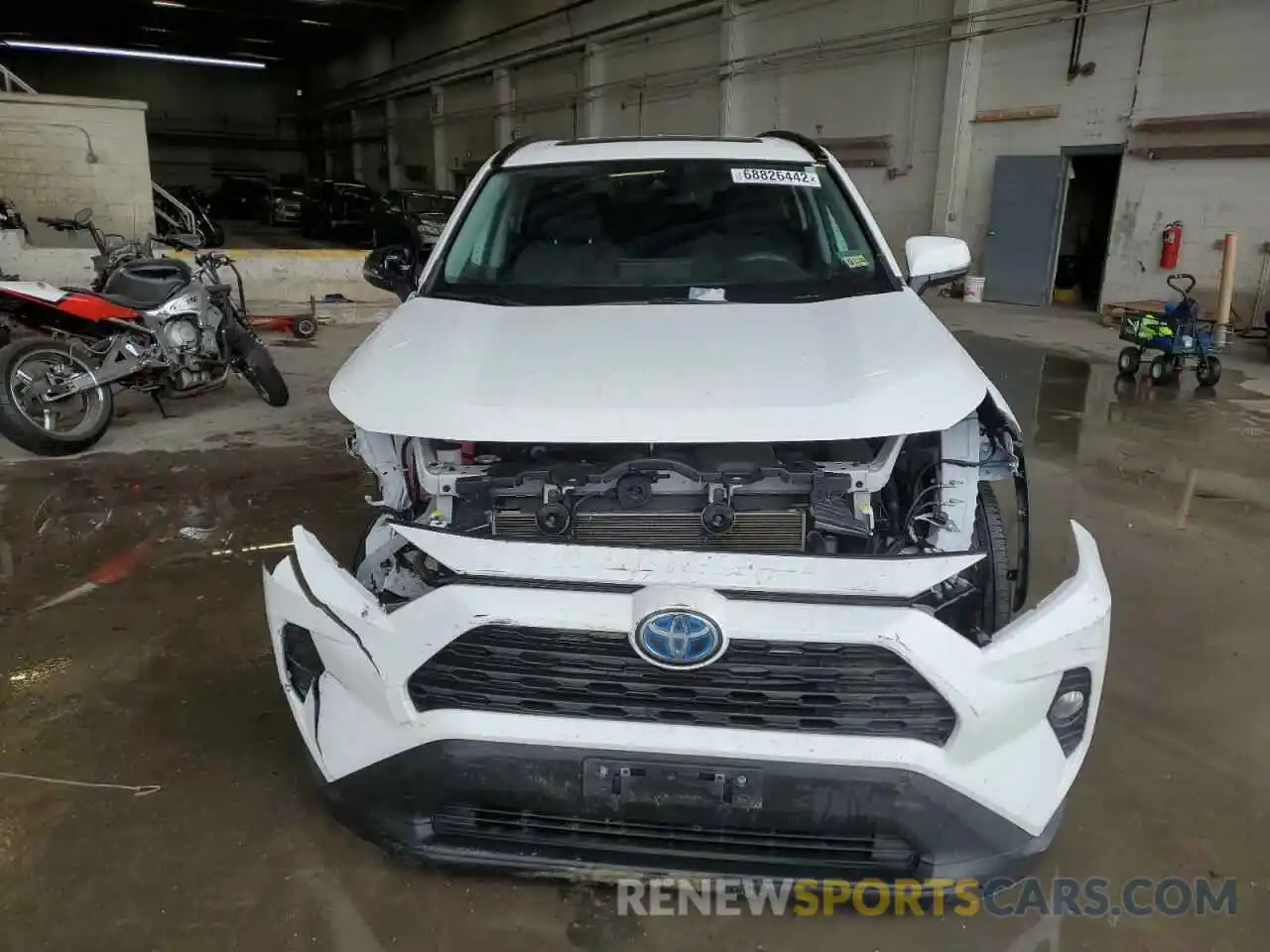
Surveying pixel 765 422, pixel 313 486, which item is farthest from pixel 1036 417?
pixel 765 422

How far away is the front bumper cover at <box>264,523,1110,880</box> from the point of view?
1594 mm

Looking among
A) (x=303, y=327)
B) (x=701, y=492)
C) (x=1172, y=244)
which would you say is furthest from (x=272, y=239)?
(x=701, y=492)

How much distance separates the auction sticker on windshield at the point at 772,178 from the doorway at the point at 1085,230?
10535 mm

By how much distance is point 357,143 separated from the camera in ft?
96.2

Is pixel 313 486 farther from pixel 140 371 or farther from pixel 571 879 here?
pixel 571 879

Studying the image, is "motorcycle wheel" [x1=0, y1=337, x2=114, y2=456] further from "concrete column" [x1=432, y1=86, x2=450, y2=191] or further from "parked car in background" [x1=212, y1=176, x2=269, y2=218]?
"parked car in background" [x1=212, y1=176, x2=269, y2=218]

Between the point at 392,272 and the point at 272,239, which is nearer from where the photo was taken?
the point at 392,272

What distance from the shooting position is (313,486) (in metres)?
4.52

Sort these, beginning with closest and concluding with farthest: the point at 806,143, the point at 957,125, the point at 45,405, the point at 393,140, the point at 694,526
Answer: the point at 694,526, the point at 806,143, the point at 45,405, the point at 957,125, the point at 393,140

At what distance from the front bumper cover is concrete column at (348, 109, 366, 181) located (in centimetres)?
3042

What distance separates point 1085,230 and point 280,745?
1343cm

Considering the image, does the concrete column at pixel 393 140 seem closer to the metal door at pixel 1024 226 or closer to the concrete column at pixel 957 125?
the concrete column at pixel 957 125

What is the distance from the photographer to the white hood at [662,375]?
5.87 ft

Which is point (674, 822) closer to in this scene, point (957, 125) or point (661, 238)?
point (661, 238)
